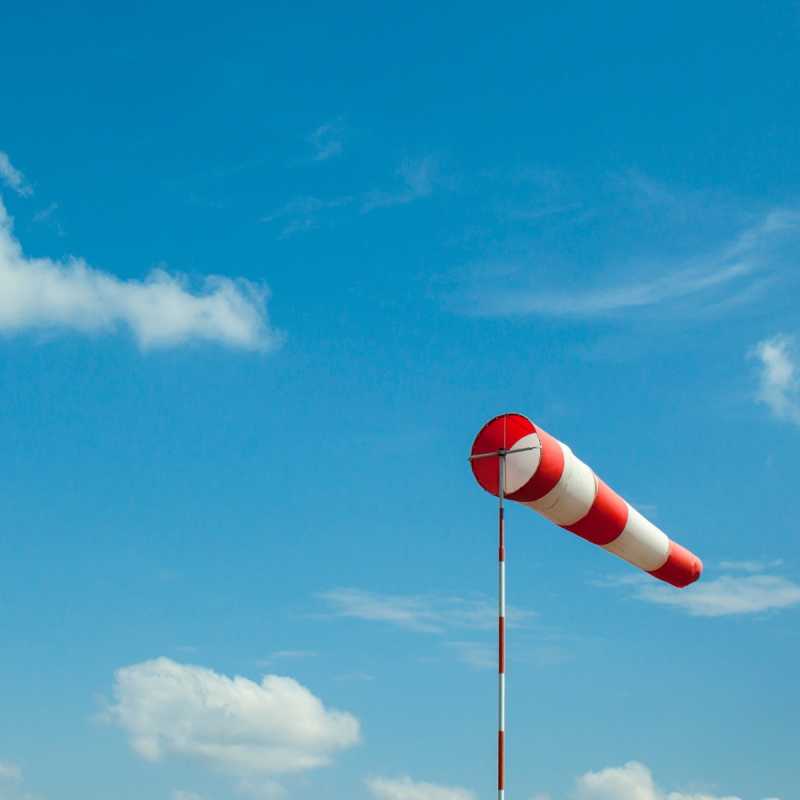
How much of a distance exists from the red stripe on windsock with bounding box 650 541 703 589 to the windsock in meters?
0.54

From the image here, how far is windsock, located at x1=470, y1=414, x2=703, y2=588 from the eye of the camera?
1947cm

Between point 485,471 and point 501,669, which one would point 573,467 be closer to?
point 485,471

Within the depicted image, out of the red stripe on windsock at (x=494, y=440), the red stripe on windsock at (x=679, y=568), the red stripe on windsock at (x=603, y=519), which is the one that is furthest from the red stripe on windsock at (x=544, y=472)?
the red stripe on windsock at (x=679, y=568)

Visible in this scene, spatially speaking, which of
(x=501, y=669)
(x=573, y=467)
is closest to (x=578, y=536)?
(x=573, y=467)

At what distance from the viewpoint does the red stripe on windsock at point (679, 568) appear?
23.5 meters

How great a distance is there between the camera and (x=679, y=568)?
23.7 metres

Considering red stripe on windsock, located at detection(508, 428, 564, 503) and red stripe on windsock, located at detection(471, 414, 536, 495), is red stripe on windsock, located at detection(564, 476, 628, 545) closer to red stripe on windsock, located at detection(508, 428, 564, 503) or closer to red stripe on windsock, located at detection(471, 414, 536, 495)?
red stripe on windsock, located at detection(508, 428, 564, 503)

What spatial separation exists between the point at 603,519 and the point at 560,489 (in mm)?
1663

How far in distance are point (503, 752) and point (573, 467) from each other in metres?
5.02

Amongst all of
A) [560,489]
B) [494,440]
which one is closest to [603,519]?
[560,489]

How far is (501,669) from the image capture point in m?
18.4

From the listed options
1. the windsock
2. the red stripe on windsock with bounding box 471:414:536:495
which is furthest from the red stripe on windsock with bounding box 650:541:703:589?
the red stripe on windsock with bounding box 471:414:536:495

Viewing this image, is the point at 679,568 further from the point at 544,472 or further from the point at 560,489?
the point at 544,472

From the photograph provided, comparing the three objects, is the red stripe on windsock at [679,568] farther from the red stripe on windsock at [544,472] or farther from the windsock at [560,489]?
the red stripe on windsock at [544,472]
